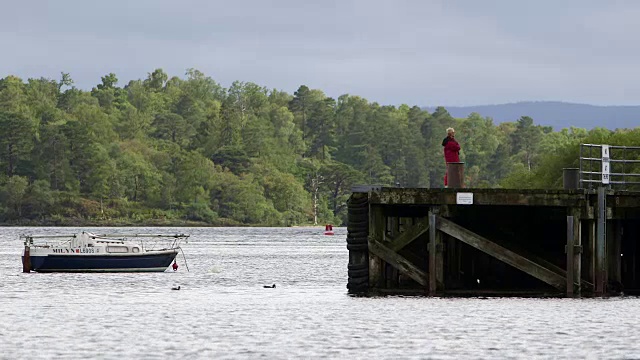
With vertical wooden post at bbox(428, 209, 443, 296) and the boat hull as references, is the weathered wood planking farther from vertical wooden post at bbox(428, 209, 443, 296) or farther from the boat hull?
the boat hull

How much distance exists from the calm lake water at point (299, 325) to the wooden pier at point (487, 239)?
1058 millimetres

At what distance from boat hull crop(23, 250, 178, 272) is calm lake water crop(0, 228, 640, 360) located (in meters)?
11.8

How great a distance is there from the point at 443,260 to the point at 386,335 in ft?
23.3

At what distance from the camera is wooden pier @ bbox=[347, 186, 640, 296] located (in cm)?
4872

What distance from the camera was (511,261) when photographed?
48.7 metres

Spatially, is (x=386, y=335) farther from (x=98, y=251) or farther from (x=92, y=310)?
(x=98, y=251)

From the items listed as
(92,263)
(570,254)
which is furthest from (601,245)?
(92,263)

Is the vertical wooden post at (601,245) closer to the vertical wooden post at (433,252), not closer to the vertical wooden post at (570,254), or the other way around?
the vertical wooden post at (570,254)

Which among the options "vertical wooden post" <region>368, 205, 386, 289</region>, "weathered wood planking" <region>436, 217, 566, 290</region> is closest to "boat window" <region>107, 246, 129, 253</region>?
"vertical wooden post" <region>368, 205, 386, 289</region>

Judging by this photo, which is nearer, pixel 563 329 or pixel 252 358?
pixel 252 358

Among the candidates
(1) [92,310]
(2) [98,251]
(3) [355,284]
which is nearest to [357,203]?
(3) [355,284]

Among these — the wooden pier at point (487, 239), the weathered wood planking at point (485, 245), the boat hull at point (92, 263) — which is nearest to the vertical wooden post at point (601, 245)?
the wooden pier at point (487, 239)

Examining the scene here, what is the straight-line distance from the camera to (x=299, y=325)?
155ft

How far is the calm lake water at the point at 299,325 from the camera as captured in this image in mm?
39469
